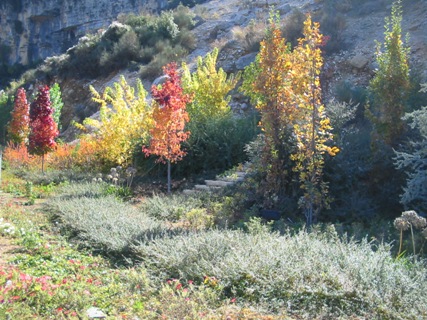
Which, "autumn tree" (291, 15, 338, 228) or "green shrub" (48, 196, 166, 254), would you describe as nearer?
"green shrub" (48, 196, 166, 254)

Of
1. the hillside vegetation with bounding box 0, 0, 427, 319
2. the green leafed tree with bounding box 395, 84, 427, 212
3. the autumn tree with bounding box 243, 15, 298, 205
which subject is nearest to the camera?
the hillside vegetation with bounding box 0, 0, 427, 319

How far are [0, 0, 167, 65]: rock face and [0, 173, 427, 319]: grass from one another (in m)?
42.3

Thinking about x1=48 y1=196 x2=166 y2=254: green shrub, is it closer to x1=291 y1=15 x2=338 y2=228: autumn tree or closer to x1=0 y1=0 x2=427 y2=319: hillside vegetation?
x1=0 y1=0 x2=427 y2=319: hillside vegetation

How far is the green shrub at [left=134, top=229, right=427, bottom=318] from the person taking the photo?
3.77 meters

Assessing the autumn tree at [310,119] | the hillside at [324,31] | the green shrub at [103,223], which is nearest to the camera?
the green shrub at [103,223]

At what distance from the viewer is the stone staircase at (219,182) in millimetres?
9754

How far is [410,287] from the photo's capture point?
3.86 meters

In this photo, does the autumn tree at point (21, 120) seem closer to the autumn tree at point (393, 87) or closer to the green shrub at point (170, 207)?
the green shrub at point (170, 207)

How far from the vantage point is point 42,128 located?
1270 centimetres

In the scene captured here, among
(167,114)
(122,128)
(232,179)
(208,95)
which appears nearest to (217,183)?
(232,179)

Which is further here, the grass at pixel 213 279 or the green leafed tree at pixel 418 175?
the green leafed tree at pixel 418 175

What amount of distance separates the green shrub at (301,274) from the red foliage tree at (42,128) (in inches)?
335

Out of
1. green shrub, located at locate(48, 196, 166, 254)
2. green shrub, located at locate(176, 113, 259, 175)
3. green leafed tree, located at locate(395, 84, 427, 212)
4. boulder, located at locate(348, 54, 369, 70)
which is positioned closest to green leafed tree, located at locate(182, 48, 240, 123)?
green shrub, located at locate(176, 113, 259, 175)

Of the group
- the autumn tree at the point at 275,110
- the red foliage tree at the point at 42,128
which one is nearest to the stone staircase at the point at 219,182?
the autumn tree at the point at 275,110
